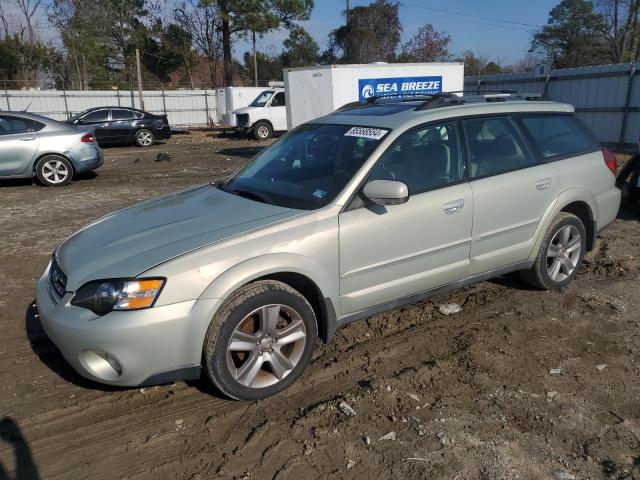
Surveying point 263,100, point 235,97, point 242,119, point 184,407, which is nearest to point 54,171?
point 184,407

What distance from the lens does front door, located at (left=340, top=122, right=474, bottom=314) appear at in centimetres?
347

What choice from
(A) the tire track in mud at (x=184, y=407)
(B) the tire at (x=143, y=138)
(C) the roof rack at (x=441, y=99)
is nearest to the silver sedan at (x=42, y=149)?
(C) the roof rack at (x=441, y=99)

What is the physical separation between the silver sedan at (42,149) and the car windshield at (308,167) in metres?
7.53

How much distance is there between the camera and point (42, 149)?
404 inches

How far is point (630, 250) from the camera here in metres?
6.00

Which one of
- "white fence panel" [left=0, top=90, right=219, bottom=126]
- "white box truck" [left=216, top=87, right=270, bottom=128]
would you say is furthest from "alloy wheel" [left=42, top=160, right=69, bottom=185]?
"white fence panel" [left=0, top=90, right=219, bottom=126]

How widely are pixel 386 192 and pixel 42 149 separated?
909 cm

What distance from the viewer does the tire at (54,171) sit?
34.1ft

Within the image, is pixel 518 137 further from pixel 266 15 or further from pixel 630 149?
pixel 266 15

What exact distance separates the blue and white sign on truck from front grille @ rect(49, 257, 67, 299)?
1104cm

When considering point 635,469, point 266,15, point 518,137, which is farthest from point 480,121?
point 266,15

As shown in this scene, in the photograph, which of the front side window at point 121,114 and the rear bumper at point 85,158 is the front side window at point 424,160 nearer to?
the rear bumper at point 85,158

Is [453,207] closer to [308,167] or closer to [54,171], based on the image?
[308,167]

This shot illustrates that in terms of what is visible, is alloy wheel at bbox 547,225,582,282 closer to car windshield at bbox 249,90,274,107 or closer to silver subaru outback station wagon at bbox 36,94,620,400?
silver subaru outback station wagon at bbox 36,94,620,400
